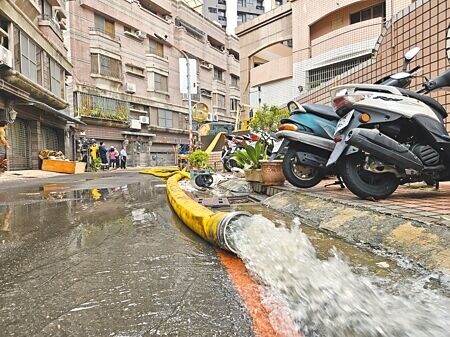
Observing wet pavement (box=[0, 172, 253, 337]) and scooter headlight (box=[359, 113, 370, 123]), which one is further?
scooter headlight (box=[359, 113, 370, 123])

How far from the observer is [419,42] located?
21.0 feet

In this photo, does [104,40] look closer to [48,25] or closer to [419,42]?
[48,25]

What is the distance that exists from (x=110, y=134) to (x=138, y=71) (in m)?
6.75

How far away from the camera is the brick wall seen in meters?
5.90

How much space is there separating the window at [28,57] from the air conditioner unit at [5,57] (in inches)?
60.7

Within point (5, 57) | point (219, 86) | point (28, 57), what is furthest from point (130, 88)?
point (5, 57)

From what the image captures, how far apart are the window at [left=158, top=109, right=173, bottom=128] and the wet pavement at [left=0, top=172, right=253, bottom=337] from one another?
Result: 30.5 meters

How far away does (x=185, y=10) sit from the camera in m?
38.1

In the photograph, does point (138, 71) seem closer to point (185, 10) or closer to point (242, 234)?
point (185, 10)

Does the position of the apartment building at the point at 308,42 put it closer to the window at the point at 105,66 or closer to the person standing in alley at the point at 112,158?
the person standing in alley at the point at 112,158

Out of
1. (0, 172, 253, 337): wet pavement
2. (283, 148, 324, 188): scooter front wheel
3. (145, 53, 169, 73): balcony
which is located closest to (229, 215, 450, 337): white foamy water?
(0, 172, 253, 337): wet pavement

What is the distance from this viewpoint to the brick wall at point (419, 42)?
590 cm

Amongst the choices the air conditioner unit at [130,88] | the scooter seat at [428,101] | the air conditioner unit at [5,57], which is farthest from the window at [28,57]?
the scooter seat at [428,101]

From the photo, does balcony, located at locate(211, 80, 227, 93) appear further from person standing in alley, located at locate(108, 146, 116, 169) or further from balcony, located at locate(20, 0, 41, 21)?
balcony, located at locate(20, 0, 41, 21)
